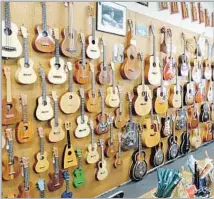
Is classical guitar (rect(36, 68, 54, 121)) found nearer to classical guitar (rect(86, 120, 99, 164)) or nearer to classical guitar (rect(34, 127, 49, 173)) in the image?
classical guitar (rect(34, 127, 49, 173))

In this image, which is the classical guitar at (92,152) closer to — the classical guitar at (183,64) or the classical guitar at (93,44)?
the classical guitar at (93,44)

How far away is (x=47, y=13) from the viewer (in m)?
2.10

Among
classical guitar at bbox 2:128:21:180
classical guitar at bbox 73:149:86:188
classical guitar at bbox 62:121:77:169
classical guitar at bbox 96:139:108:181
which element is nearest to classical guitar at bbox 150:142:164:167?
classical guitar at bbox 96:139:108:181

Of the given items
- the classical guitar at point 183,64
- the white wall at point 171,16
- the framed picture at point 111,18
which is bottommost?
the classical guitar at point 183,64

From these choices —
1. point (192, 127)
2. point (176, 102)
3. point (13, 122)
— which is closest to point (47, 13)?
point (13, 122)

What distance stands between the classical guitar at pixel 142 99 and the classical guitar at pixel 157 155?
1.65 feet

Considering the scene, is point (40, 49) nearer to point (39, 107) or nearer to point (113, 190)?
point (39, 107)

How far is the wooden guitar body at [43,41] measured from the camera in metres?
2.01

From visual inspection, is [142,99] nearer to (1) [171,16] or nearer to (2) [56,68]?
(2) [56,68]

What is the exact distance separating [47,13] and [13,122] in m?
0.84

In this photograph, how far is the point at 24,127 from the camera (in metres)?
1.99

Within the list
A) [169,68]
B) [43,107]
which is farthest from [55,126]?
[169,68]

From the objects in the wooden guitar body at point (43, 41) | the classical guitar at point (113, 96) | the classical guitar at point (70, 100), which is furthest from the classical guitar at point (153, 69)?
the wooden guitar body at point (43, 41)

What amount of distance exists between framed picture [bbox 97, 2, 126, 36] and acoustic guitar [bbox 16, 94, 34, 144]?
37.8 inches
